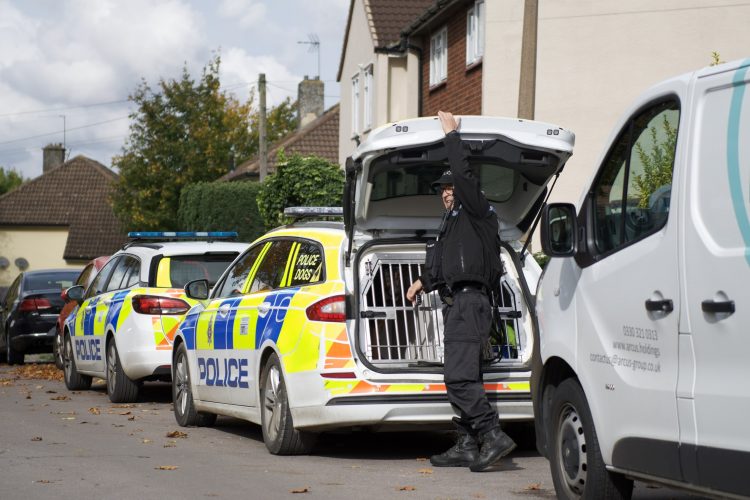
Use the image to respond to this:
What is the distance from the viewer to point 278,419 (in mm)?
9688

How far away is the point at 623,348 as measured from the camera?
6270mm

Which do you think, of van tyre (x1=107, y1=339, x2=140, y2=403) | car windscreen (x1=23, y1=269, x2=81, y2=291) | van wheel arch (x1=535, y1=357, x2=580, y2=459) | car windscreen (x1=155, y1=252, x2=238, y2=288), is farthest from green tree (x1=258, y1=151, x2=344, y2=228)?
van wheel arch (x1=535, y1=357, x2=580, y2=459)

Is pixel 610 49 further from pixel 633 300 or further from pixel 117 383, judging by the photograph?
pixel 633 300

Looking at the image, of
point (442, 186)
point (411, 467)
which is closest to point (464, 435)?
point (411, 467)

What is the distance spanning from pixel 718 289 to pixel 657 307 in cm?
54

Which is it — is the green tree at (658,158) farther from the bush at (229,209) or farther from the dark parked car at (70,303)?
the bush at (229,209)

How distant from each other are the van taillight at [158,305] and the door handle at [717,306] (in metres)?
9.07

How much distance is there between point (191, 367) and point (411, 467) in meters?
3.25

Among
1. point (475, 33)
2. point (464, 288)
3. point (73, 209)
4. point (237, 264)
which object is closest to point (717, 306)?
point (464, 288)

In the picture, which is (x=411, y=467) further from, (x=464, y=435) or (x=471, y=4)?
(x=471, y=4)

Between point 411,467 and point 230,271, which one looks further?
point 230,271

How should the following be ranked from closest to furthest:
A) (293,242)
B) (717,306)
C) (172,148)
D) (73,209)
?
1. (717,306)
2. (293,242)
3. (172,148)
4. (73,209)

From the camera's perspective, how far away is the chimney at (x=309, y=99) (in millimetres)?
69000

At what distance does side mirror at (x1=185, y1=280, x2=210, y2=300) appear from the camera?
11.9 metres
